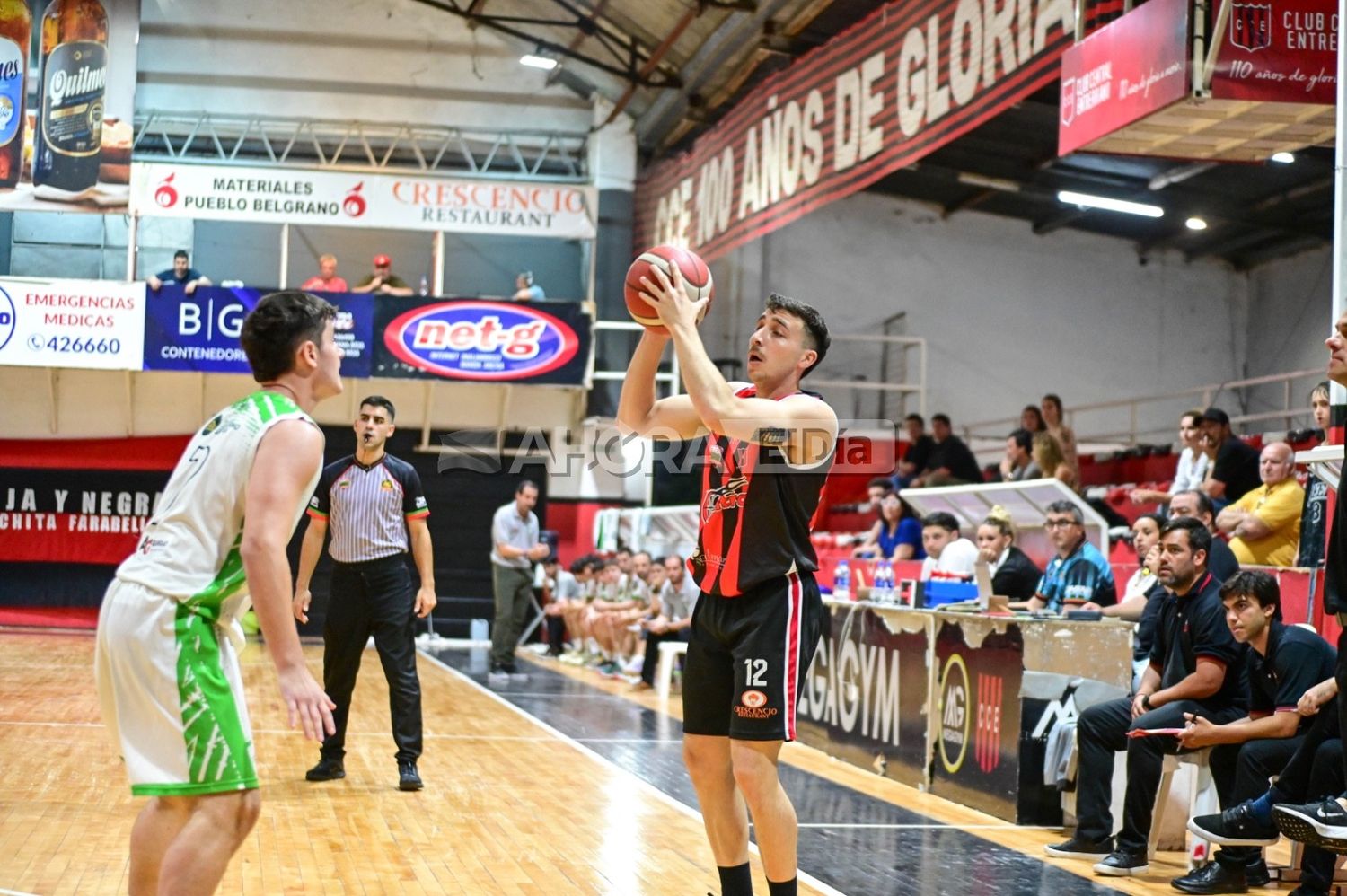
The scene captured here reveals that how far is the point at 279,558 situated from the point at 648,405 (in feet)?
5.00

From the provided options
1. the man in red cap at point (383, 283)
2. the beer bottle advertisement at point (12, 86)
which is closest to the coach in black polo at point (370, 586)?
the man in red cap at point (383, 283)

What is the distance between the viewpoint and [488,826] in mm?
6781

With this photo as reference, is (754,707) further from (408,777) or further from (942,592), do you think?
(942,592)

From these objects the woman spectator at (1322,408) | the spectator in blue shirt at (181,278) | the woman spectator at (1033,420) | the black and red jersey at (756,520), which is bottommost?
the black and red jersey at (756,520)

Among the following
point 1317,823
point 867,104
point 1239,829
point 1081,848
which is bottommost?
point 1081,848

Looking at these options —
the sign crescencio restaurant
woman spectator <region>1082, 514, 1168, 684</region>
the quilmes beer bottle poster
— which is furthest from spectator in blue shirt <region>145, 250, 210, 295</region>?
woman spectator <region>1082, 514, 1168, 684</region>

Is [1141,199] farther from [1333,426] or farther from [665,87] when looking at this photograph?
[1333,426]

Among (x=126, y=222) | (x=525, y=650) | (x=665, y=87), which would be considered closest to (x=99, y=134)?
(x=126, y=222)

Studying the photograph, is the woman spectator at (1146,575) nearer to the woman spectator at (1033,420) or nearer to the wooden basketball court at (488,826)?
the wooden basketball court at (488,826)

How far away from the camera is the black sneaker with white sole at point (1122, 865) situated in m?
6.27

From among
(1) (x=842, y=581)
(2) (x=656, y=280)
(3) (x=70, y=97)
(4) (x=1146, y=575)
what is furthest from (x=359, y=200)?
(2) (x=656, y=280)

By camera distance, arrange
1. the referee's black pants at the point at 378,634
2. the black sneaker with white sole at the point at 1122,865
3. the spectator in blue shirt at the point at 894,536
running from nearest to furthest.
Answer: the black sneaker with white sole at the point at 1122,865 < the referee's black pants at the point at 378,634 < the spectator in blue shirt at the point at 894,536

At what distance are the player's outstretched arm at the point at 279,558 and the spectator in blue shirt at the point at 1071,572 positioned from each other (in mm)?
6091

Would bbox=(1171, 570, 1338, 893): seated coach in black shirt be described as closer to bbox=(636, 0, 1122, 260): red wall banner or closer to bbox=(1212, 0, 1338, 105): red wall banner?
bbox=(1212, 0, 1338, 105): red wall banner
